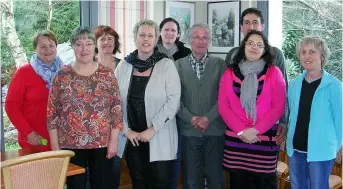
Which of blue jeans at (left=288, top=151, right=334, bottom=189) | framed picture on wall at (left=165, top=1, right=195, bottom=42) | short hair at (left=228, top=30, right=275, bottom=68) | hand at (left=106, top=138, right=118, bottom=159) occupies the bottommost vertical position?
blue jeans at (left=288, top=151, right=334, bottom=189)

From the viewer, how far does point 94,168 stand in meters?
2.33

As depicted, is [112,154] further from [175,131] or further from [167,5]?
[167,5]

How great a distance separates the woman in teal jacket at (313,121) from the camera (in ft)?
7.46

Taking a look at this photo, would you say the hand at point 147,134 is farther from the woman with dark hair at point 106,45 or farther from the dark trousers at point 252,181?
the woman with dark hair at point 106,45

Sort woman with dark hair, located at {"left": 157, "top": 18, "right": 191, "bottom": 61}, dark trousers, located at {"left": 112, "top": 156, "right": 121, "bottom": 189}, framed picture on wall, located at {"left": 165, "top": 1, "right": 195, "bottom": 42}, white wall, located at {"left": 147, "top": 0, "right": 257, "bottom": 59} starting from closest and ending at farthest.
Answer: dark trousers, located at {"left": 112, "top": 156, "right": 121, "bottom": 189} < woman with dark hair, located at {"left": 157, "top": 18, "right": 191, "bottom": 61} < white wall, located at {"left": 147, "top": 0, "right": 257, "bottom": 59} < framed picture on wall, located at {"left": 165, "top": 1, "right": 195, "bottom": 42}

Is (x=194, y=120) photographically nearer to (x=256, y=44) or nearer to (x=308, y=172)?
(x=256, y=44)

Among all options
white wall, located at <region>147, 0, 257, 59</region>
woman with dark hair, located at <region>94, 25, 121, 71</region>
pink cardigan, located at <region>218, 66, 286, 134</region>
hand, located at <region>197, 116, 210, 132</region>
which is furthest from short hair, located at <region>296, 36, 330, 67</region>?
white wall, located at <region>147, 0, 257, 59</region>

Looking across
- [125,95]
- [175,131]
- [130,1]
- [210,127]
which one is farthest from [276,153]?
[130,1]

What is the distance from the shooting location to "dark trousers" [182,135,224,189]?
2.69 metres

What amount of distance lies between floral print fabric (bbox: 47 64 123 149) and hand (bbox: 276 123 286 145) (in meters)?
1.00

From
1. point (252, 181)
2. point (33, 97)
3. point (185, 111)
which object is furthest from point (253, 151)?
point (33, 97)

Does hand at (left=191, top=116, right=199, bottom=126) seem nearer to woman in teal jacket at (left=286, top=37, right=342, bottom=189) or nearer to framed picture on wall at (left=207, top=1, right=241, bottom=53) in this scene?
woman in teal jacket at (left=286, top=37, right=342, bottom=189)

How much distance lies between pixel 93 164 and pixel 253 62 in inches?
44.8

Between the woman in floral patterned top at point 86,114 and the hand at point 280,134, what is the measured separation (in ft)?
3.23
